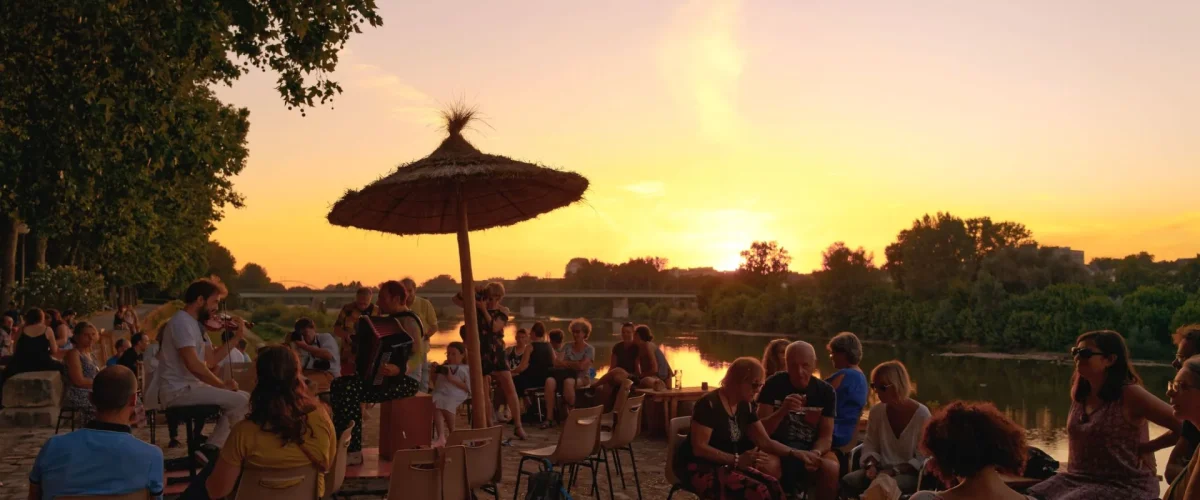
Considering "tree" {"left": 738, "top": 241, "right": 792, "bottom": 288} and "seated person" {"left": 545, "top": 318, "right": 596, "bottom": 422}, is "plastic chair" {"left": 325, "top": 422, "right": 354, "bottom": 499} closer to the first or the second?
"seated person" {"left": 545, "top": 318, "right": 596, "bottom": 422}

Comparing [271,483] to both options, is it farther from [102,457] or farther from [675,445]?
[675,445]

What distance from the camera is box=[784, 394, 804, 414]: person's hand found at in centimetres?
598

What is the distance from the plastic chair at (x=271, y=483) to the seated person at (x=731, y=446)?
246cm

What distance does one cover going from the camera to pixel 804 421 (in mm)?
6059

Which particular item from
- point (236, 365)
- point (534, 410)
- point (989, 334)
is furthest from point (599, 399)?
point (989, 334)

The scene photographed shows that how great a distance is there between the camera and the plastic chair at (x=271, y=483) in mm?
3896

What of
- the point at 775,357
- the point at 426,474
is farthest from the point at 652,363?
the point at 426,474

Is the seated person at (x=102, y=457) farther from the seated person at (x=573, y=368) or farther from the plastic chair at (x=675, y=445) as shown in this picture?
the seated person at (x=573, y=368)

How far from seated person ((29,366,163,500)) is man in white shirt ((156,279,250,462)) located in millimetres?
1642

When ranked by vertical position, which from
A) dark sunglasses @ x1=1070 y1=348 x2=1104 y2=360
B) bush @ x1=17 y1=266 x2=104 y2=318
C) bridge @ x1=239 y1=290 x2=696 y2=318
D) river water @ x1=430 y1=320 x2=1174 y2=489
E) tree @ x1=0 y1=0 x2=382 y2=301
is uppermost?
tree @ x1=0 y1=0 x2=382 y2=301

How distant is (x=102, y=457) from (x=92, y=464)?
0.14ft

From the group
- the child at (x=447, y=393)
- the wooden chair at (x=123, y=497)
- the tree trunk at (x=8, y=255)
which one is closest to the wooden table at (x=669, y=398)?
the child at (x=447, y=393)

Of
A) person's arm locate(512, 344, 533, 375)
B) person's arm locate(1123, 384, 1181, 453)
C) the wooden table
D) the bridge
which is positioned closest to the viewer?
person's arm locate(1123, 384, 1181, 453)

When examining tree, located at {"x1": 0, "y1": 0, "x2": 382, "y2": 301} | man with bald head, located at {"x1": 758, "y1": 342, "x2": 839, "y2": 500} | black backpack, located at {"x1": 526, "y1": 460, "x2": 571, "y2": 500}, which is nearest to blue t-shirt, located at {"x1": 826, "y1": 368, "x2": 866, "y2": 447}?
man with bald head, located at {"x1": 758, "y1": 342, "x2": 839, "y2": 500}
